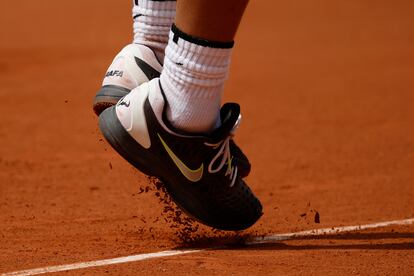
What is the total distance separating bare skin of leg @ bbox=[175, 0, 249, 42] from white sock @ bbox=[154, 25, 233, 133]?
2cm

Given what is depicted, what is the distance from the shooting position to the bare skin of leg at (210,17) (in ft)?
9.82

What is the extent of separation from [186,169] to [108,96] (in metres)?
0.50

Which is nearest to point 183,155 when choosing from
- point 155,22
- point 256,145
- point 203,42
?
point 203,42

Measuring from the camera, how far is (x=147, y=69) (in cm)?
365

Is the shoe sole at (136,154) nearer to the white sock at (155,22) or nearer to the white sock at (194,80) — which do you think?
the white sock at (194,80)

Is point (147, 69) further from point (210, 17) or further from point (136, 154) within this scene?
point (210, 17)

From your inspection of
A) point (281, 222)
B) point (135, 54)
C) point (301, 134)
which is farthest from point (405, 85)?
point (135, 54)

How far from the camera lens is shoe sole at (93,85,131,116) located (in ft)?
11.5

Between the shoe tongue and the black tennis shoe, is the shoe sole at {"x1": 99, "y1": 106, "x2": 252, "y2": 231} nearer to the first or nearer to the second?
the black tennis shoe

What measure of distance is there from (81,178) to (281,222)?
1.50 metres

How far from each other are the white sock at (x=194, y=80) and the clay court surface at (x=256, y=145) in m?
0.50

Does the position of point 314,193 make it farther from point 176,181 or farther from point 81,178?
point 176,181

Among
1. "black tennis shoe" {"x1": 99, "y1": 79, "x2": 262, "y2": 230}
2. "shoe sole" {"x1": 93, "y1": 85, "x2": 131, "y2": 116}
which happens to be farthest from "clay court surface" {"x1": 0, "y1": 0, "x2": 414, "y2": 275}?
"shoe sole" {"x1": 93, "y1": 85, "x2": 131, "y2": 116}

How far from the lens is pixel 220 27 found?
3064 millimetres
